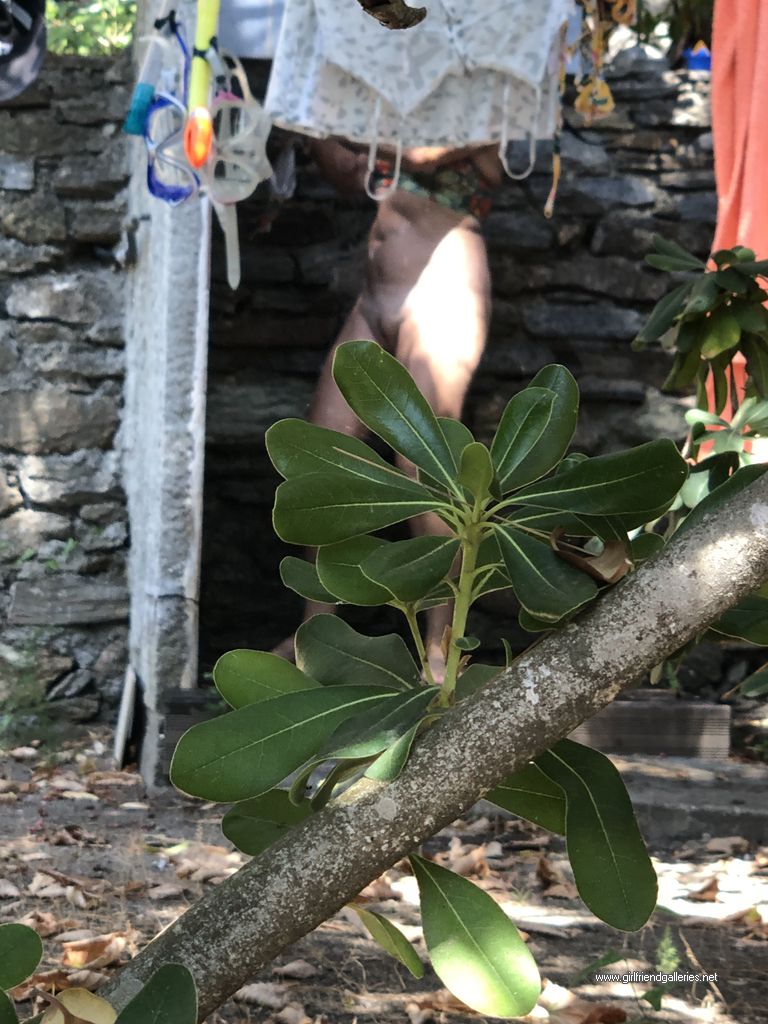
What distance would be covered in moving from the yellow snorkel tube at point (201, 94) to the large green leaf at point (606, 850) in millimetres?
2025

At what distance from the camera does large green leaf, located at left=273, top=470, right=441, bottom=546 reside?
60 centimetres

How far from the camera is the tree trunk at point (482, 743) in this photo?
472 mm

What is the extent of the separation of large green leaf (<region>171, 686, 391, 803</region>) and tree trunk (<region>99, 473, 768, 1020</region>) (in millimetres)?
84

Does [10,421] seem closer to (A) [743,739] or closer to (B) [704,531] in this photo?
(A) [743,739]

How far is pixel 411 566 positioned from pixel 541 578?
0.26 feet

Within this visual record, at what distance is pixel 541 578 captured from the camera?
55 cm

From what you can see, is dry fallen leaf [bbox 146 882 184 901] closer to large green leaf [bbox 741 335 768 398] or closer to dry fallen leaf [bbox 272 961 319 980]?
dry fallen leaf [bbox 272 961 319 980]

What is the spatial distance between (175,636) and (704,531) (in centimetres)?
262

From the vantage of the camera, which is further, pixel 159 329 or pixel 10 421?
pixel 10 421

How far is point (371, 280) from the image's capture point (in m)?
3.26

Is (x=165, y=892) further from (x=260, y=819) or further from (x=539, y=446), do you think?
(x=539, y=446)

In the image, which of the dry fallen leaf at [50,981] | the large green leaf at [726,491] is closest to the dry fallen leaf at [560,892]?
the dry fallen leaf at [50,981]

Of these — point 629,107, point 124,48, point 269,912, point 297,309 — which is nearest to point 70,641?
point 297,309

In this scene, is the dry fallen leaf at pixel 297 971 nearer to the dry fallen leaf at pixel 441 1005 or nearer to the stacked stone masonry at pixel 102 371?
the dry fallen leaf at pixel 441 1005
